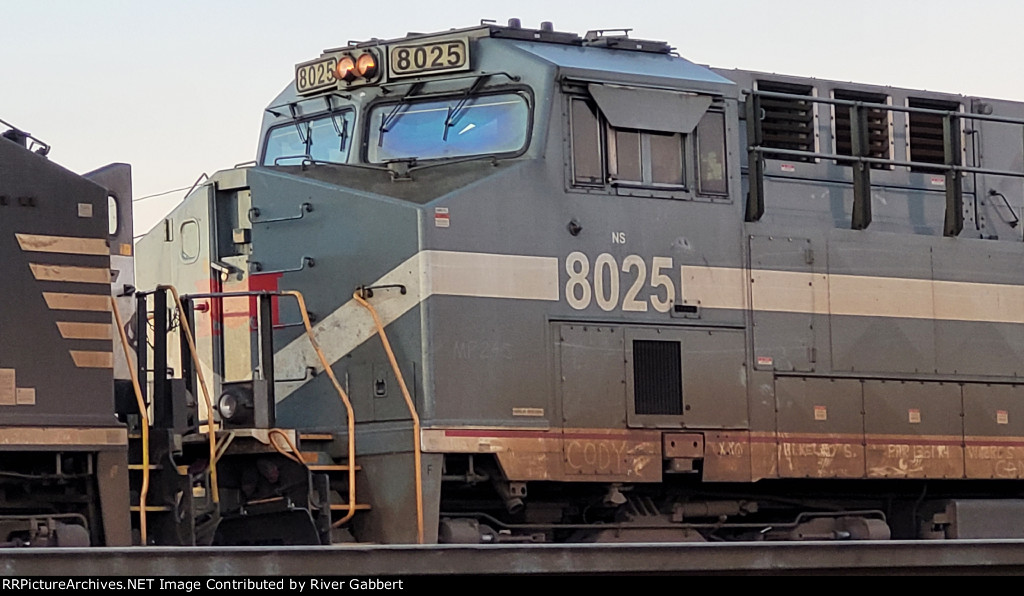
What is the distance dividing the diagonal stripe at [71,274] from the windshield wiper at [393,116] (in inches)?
105

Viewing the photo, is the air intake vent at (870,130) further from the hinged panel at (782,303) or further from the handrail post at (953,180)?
the hinged panel at (782,303)

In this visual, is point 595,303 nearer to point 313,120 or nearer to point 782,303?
point 782,303

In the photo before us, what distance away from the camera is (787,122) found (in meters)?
13.0

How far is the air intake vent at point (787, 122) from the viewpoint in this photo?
12.8m

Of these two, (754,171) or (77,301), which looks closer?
(77,301)

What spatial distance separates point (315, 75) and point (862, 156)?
4241 millimetres

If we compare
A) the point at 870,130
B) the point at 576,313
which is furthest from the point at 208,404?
the point at 870,130

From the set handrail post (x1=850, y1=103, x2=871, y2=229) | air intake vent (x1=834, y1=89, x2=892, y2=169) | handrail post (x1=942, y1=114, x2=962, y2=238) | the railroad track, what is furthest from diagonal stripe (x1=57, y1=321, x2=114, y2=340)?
handrail post (x1=942, y1=114, x2=962, y2=238)

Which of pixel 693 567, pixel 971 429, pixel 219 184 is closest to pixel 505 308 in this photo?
pixel 219 184

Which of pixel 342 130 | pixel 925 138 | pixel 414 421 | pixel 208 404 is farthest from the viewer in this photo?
pixel 925 138

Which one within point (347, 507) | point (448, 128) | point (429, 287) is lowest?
point (347, 507)

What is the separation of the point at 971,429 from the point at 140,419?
258 inches

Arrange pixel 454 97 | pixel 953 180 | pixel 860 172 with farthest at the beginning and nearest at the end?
pixel 953 180, pixel 860 172, pixel 454 97

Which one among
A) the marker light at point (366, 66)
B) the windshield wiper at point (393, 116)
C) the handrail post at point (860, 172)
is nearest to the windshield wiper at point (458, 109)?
the windshield wiper at point (393, 116)
